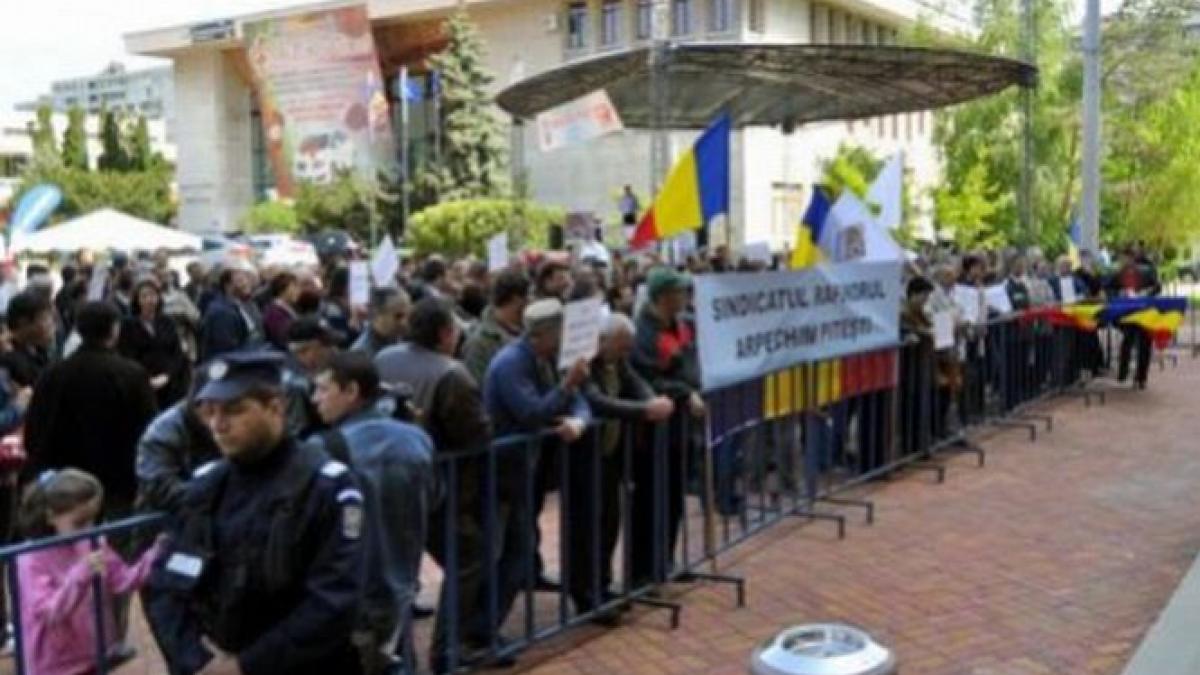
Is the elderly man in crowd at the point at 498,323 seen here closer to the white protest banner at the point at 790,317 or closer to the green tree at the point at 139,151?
the white protest banner at the point at 790,317

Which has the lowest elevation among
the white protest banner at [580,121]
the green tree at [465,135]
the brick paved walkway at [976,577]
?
the brick paved walkway at [976,577]

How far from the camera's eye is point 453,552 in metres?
5.88

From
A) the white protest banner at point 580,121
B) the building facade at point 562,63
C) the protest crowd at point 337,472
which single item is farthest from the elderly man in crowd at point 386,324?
the building facade at point 562,63

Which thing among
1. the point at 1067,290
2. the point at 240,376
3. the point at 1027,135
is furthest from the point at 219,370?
the point at 1027,135

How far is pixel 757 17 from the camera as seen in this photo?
49.1 meters

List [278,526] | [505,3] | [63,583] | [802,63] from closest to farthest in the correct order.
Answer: [278,526]
[63,583]
[802,63]
[505,3]

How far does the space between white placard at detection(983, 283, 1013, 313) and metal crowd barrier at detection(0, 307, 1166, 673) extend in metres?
1.40

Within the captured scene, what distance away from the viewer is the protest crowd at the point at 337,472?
11.0 feet

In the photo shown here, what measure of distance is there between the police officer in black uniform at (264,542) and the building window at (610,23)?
163 feet

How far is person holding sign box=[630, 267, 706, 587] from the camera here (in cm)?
733

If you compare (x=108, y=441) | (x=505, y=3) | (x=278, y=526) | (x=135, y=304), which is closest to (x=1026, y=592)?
(x=108, y=441)

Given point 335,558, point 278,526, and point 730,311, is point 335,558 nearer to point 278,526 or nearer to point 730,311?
point 278,526

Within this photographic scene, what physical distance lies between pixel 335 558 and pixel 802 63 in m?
10.4

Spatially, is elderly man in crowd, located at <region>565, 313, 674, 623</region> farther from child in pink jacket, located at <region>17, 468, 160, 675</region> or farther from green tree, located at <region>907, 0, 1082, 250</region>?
green tree, located at <region>907, 0, 1082, 250</region>
